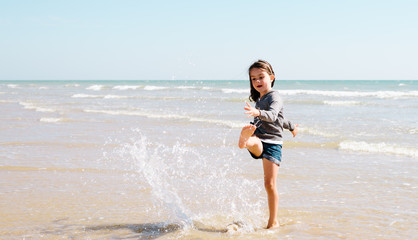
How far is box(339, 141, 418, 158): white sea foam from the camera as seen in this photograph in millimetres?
7633

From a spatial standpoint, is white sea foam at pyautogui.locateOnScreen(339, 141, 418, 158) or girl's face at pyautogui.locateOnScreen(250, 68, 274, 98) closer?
girl's face at pyautogui.locateOnScreen(250, 68, 274, 98)

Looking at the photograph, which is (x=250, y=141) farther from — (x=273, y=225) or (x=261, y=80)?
(x=273, y=225)

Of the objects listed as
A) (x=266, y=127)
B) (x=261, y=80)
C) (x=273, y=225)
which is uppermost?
(x=261, y=80)

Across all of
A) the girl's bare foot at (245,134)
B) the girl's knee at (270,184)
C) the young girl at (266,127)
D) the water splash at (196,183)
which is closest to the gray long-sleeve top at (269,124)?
the young girl at (266,127)

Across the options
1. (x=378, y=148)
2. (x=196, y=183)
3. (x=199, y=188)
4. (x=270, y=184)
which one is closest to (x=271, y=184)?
(x=270, y=184)

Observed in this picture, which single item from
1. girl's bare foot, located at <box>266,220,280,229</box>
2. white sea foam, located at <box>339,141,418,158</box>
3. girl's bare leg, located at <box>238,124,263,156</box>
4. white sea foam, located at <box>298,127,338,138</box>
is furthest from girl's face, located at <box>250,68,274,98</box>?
white sea foam, located at <box>298,127,338,138</box>

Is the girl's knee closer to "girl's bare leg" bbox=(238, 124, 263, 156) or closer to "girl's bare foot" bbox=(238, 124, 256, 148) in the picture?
"girl's bare leg" bbox=(238, 124, 263, 156)

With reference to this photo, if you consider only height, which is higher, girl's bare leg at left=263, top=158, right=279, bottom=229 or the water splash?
girl's bare leg at left=263, top=158, right=279, bottom=229

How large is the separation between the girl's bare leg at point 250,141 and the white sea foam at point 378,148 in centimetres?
494

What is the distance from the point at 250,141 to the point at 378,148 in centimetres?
540

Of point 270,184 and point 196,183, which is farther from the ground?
point 270,184

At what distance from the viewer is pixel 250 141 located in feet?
11.6

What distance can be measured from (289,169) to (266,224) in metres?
2.34

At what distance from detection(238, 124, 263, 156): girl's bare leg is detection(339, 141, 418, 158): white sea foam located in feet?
16.2
